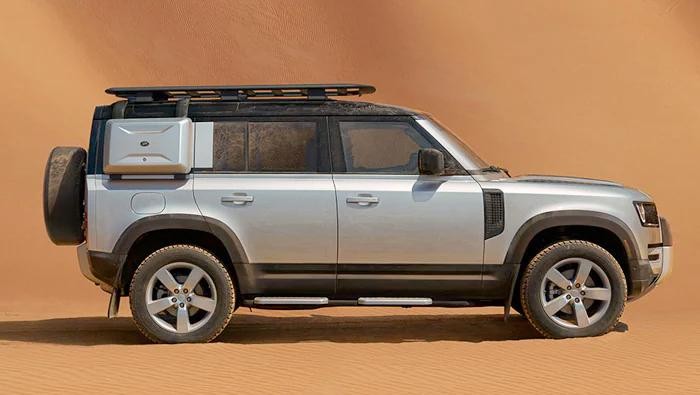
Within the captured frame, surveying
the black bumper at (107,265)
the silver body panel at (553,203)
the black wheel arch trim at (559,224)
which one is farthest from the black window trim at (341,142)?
the black bumper at (107,265)

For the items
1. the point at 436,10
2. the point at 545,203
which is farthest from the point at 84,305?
the point at 436,10

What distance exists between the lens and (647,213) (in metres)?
9.66

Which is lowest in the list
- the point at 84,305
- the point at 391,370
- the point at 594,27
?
the point at 84,305

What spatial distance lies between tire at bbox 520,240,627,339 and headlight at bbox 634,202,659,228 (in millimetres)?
435

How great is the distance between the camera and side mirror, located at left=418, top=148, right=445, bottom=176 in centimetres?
927

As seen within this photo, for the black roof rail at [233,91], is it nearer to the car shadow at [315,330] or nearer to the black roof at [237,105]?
the black roof at [237,105]

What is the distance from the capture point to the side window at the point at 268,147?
377 inches

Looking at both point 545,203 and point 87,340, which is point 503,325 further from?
point 87,340

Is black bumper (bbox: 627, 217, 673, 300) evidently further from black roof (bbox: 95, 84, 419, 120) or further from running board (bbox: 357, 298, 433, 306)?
black roof (bbox: 95, 84, 419, 120)

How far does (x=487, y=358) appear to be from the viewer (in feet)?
28.7

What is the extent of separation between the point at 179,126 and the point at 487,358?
3.02 m

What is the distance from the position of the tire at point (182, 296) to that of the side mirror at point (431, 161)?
1.77 metres

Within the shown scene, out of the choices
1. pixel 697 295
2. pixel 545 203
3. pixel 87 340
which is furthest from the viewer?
pixel 697 295

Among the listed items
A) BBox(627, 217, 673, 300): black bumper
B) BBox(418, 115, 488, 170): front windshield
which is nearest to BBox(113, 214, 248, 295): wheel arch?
BBox(418, 115, 488, 170): front windshield
